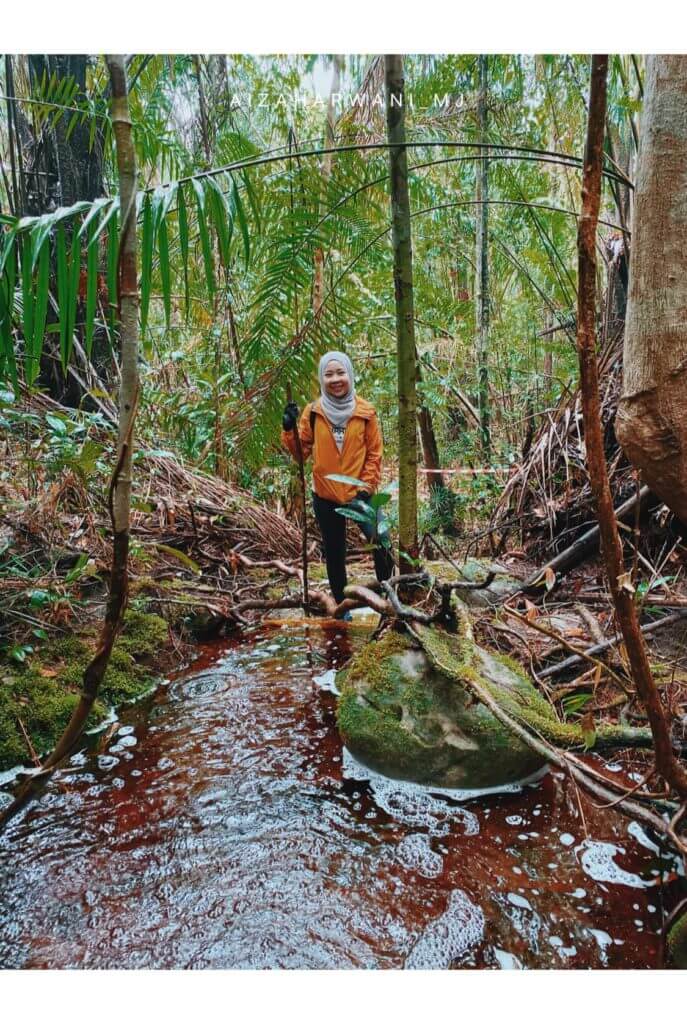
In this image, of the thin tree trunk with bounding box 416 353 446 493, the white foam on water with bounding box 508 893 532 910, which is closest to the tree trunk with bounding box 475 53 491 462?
the thin tree trunk with bounding box 416 353 446 493

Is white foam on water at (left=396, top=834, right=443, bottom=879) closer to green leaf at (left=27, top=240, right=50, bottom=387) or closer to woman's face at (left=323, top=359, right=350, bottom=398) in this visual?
green leaf at (left=27, top=240, right=50, bottom=387)

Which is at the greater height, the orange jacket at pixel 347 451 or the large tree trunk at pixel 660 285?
the large tree trunk at pixel 660 285

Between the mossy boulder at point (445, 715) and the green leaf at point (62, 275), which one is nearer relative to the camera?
the green leaf at point (62, 275)

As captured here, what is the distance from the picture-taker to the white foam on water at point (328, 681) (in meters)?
2.75

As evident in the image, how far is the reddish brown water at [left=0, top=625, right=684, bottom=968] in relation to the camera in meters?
1.41

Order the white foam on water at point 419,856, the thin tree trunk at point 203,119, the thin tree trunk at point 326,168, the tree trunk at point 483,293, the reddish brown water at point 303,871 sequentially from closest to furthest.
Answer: the reddish brown water at point 303,871 → the white foam on water at point 419,856 → the thin tree trunk at point 326,168 → the thin tree trunk at point 203,119 → the tree trunk at point 483,293

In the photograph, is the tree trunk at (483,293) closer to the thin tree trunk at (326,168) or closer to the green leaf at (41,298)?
the thin tree trunk at (326,168)

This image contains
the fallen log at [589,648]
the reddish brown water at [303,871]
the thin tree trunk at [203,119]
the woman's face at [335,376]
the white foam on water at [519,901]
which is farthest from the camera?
the thin tree trunk at [203,119]

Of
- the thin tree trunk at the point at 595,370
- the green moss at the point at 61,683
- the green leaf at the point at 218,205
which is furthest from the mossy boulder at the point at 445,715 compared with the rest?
the green leaf at the point at 218,205

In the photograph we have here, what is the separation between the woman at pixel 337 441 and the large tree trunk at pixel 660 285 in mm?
1515

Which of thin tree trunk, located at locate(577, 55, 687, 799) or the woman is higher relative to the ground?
thin tree trunk, located at locate(577, 55, 687, 799)

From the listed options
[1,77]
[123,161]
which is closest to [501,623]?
[123,161]

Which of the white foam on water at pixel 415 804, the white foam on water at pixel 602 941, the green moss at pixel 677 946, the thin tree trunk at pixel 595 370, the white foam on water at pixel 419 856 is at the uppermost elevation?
the thin tree trunk at pixel 595 370

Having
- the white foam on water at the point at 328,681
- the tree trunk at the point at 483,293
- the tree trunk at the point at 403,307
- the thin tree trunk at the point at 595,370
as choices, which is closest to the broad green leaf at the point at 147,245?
the thin tree trunk at the point at 595,370
